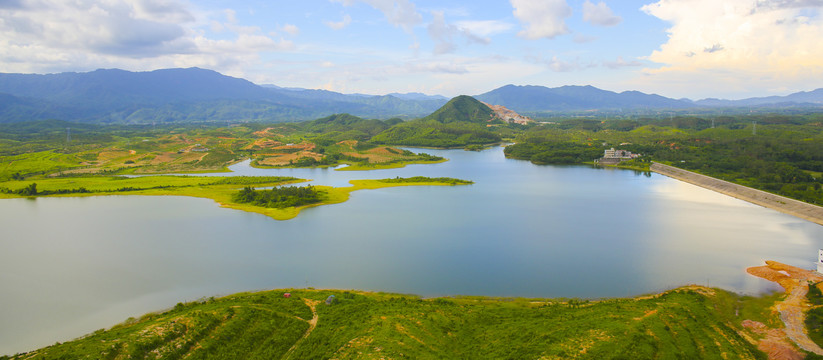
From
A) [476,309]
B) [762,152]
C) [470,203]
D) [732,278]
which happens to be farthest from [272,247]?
[762,152]

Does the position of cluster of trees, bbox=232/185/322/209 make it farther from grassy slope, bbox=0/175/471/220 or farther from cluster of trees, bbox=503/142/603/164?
cluster of trees, bbox=503/142/603/164

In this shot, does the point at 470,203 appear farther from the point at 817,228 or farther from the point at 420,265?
the point at 817,228

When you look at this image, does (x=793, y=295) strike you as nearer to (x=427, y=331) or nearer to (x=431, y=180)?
(x=427, y=331)

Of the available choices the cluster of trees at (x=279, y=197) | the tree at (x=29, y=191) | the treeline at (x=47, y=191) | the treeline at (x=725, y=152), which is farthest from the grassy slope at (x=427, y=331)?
the tree at (x=29, y=191)

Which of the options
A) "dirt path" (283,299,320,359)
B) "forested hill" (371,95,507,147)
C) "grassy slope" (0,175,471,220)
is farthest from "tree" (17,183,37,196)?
"forested hill" (371,95,507,147)

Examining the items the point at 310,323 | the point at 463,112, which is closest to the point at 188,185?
the point at 310,323

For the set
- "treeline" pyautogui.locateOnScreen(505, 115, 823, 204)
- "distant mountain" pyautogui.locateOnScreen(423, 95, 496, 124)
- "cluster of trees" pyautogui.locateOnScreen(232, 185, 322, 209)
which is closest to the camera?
"cluster of trees" pyautogui.locateOnScreen(232, 185, 322, 209)
